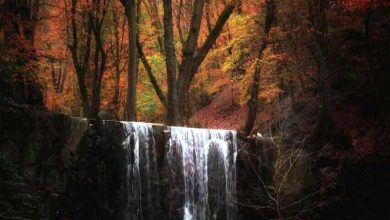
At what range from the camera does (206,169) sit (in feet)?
45.2

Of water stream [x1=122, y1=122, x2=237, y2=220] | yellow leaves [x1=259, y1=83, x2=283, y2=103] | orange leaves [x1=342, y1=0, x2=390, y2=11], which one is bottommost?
water stream [x1=122, y1=122, x2=237, y2=220]

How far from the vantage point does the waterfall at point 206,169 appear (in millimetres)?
13117

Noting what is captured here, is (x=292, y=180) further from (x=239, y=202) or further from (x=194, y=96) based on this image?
(x=194, y=96)

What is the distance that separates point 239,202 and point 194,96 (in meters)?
13.1

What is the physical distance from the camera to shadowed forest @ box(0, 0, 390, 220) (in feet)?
36.1

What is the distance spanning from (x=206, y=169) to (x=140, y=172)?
2.35 metres

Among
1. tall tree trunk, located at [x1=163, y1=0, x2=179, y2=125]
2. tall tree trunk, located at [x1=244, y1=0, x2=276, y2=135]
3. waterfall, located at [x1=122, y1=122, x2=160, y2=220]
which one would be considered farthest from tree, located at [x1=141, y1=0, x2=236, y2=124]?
tall tree trunk, located at [x1=244, y1=0, x2=276, y2=135]

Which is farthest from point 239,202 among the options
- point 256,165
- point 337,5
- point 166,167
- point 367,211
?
point 337,5

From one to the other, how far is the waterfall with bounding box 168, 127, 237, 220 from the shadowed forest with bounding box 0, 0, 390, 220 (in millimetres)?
401

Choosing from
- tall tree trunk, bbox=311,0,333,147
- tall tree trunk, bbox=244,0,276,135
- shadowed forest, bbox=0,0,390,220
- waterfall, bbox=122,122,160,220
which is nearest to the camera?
shadowed forest, bbox=0,0,390,220

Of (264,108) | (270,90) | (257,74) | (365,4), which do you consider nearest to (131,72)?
(257,74)

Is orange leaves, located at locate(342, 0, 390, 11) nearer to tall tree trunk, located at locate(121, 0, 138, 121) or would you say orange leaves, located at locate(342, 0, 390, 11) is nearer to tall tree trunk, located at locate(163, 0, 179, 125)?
tall tree trunk, located at locate(163, 0, 179, 125)

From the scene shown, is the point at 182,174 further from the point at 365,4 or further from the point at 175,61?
the point at 365,4

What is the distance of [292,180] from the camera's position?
14.6 metres
